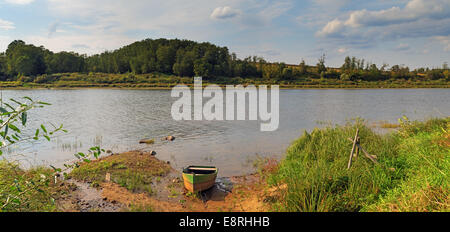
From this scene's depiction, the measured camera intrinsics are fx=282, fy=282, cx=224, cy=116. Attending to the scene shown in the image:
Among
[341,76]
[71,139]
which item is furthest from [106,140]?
[341,76]

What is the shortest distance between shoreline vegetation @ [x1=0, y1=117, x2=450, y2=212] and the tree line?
105119 mm

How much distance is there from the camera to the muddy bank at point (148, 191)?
10164mm

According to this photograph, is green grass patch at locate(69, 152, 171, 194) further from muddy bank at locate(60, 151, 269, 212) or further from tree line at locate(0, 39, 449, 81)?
tree line at locate(0, 39, 449, 81)

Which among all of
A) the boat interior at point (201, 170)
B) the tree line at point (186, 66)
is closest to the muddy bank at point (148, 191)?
the boat interior at point (201, 170)

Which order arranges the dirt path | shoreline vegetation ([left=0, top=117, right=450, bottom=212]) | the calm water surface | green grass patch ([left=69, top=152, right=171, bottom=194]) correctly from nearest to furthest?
shoreline vegetation ([left=0, top=117, right=450, bottom=212]) < the dirt path < green grass patch ([left=69, top=152, right=171, bottom=194]) < the calm water surface

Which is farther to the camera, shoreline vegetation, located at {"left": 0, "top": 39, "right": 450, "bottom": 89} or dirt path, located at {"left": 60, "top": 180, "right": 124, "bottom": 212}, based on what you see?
shoreline vegetation, located at {"left": 0, "top": 39, "right": 450, "bottom": 89}

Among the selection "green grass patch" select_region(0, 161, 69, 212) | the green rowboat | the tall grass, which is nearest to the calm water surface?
the green rowboat

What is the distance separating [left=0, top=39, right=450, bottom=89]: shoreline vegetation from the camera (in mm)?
108188

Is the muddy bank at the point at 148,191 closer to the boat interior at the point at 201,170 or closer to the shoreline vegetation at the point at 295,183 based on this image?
the shoreline vegetation at the point at 295,183

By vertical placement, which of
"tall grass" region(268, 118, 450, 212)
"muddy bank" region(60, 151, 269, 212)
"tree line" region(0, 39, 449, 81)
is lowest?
"muddy bank" region(60, 151, 269, 212)

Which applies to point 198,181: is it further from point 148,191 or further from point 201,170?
point 148,191

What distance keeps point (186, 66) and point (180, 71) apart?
11.5 ft

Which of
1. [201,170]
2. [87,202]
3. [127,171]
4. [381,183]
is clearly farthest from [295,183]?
[127,171]
